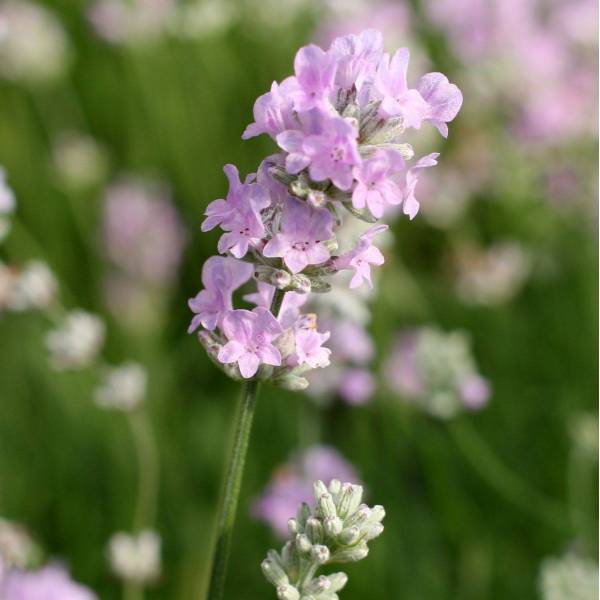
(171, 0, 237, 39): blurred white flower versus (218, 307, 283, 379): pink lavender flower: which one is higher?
(171, 0, 237, 39): blurred white flower

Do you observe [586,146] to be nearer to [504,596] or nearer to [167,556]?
[504,596]

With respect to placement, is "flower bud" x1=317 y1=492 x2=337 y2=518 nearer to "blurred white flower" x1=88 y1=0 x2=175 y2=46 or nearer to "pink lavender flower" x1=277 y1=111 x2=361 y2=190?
"pink lavender flower" x1=277 y1=111 x2=361 y2=190

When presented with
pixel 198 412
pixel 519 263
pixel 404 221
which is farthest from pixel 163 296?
pixel 519 263

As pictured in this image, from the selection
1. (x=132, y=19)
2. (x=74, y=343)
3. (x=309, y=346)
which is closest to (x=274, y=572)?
(x=309, y=346)

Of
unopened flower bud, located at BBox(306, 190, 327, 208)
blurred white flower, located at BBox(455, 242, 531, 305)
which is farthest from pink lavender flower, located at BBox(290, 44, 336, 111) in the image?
blurred white flower, located at BBox(455, 242, 531, 305)

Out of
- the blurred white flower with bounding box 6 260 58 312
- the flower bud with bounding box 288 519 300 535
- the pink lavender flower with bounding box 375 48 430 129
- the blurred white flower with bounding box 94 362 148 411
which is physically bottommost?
the flower bud with bounding box 288 519 300 535

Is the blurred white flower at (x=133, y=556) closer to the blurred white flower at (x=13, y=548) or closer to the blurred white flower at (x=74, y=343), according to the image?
the blurred white flower at (x=13, y=548)

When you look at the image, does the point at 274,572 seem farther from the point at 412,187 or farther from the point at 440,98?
the point at 440,98

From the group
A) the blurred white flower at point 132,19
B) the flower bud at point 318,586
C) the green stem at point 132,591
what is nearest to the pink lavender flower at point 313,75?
the flower bud at point 318,586
